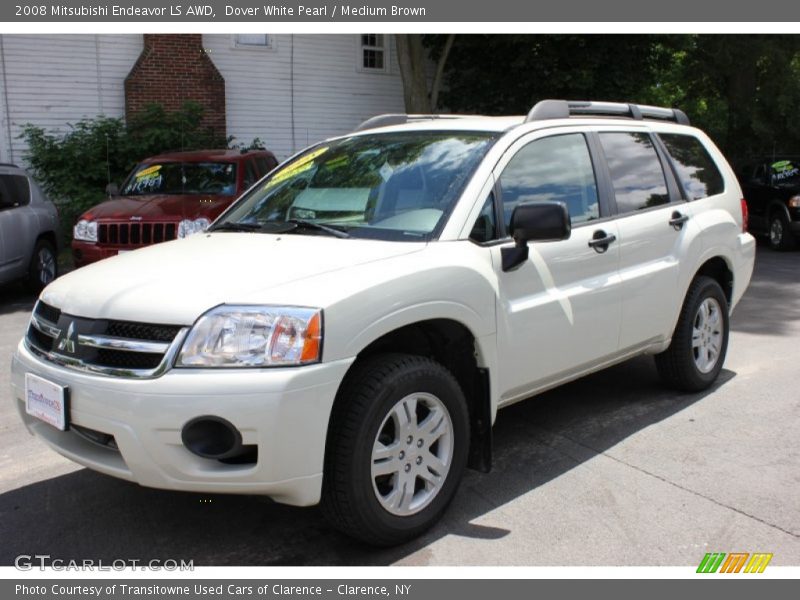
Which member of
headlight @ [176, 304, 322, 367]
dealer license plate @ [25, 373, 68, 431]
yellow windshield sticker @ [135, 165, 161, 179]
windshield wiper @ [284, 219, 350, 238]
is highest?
yellow windshield sticker @ [135, 165, 161, 179]

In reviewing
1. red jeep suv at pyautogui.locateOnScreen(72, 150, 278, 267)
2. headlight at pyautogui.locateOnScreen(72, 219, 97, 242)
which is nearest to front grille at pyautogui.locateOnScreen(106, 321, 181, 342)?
red jeep suv at pyautogui.locateOnScreen(72, 150, 278, 267)

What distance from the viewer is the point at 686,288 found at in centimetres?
544

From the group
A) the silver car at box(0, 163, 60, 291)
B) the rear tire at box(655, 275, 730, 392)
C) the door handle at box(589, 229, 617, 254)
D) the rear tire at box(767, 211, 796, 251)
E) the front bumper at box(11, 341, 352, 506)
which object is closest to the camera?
the front bumper at box(11, 341, 352, 506)

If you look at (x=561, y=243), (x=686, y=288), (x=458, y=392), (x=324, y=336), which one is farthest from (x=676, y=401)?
(x=324, y=336)

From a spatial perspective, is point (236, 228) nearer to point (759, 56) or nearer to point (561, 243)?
point (561, 243)

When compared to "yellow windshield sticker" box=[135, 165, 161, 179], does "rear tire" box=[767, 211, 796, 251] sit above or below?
below

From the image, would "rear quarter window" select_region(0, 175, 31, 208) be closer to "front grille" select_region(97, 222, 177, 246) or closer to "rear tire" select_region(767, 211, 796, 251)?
"front grille" select_region(97, 222, 177, 246)

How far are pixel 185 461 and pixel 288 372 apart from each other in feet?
1.71

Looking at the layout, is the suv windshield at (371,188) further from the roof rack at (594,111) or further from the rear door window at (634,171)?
the rear door window at (634,171)

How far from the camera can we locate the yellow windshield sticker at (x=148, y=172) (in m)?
10.7

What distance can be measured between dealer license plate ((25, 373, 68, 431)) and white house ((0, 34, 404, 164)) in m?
13.1

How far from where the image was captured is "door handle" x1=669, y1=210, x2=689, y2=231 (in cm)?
529

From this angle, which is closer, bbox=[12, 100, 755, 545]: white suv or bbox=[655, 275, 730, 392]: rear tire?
bbox=[12, 100, 755, 545]: white suv

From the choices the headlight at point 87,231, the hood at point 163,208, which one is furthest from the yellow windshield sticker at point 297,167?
the headlight at point 87,231
